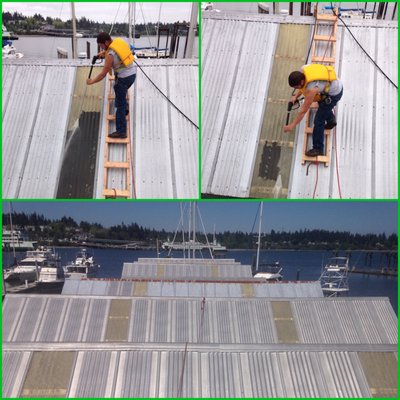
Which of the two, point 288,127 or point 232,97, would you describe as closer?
point 288,127

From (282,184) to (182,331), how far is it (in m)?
4.71

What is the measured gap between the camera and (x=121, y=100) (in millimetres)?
9617

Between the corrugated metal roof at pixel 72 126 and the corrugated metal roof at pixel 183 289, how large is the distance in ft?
24.3

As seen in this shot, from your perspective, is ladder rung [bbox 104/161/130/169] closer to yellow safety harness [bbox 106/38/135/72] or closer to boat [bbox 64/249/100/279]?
yellow safety harness [bbox 106/38/135/72]

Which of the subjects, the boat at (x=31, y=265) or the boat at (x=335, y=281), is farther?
the boat at (x=335, y=281)

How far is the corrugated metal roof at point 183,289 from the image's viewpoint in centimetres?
1617

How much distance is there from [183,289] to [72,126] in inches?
334

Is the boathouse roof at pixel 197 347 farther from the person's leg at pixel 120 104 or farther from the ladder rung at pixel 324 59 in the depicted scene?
the ladder rung at pixel 324 59

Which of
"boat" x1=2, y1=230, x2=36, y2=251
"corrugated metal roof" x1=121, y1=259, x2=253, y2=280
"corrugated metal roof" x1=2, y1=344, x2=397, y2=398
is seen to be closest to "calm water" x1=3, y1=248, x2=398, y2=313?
"boat" x1=2, y1=230, x2=36, y2=251

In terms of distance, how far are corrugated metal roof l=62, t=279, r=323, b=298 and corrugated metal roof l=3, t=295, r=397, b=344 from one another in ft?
14.4

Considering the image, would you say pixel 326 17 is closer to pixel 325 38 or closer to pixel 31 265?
pixel 325 38

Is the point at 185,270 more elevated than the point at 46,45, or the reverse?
the point at 46,45

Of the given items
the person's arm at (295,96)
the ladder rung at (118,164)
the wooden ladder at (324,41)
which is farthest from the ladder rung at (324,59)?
the ladder rung at (118,164)

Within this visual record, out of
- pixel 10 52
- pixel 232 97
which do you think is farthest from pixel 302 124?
pixel 10 52
